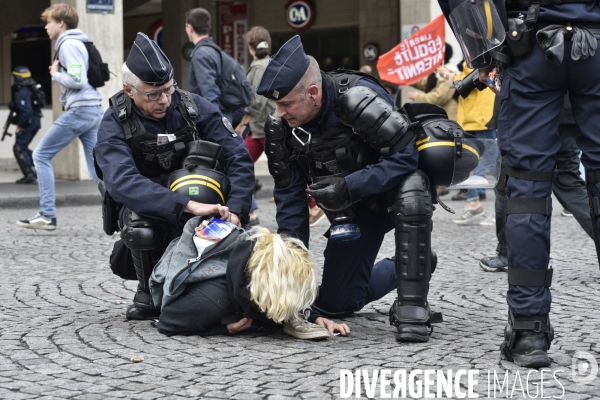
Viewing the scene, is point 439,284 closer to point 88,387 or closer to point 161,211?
point 161,211

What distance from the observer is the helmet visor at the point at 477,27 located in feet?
12.6

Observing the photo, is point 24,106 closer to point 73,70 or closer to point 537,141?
point 73,70

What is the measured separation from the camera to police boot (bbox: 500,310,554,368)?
371 centimetres

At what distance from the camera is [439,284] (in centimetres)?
597

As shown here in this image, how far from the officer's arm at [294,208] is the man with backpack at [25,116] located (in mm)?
10230

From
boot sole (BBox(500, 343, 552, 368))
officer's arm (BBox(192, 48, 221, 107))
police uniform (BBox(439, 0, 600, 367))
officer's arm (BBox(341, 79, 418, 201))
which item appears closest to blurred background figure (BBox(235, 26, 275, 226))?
officer's arm (BBox(192, 48, 221, 107))

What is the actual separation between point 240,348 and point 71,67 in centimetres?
542

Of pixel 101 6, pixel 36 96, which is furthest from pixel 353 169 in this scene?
pixel 36 96

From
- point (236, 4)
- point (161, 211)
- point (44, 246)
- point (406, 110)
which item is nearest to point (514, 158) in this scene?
point (406, 110)

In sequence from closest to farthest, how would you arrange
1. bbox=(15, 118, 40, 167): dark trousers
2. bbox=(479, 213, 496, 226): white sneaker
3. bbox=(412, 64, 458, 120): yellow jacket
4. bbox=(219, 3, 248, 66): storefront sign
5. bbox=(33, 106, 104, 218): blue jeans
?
bbox=(33, 106, 104, 218): blue jeans < bbox=(479, 213, 496, 226): white sneaker < bbox=(412, 64, 458, 120): yellow jacket < bbox=(15, 118, 40, 167): dark trousers < bbox=(219, 3, 248, 66): storefront sign

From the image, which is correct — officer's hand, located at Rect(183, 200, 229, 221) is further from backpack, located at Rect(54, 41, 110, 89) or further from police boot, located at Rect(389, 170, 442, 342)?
backpack, located at Rect(54, 41, 110, 89)

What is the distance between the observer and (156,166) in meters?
4.97

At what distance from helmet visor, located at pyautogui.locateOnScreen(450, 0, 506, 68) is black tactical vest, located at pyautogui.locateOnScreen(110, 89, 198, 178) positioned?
149 centimetres

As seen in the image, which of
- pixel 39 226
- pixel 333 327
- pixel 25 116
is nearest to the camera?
pixel 333 327
